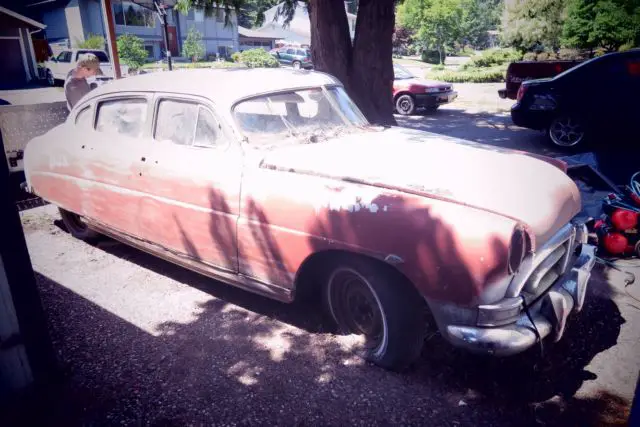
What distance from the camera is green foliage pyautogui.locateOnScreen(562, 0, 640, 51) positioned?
74.9 feet

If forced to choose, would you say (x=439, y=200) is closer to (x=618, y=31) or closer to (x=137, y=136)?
(x=137, y=136)

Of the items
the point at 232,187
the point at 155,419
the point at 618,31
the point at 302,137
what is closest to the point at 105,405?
the point at 155,419

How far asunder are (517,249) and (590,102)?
7323 millimetres

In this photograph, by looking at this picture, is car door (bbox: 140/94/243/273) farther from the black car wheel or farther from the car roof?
the black car wheel

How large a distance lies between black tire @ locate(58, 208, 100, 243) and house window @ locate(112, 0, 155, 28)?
4130cm

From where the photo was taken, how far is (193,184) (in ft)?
11.4

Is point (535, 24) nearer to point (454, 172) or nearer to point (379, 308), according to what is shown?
point (454, 172)

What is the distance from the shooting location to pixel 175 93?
374 centimetres

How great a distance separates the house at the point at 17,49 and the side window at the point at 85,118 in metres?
31.7

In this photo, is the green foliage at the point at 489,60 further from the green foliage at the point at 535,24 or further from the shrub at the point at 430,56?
the shrub at the point at 430,56

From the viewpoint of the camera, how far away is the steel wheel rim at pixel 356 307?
2.96 metres

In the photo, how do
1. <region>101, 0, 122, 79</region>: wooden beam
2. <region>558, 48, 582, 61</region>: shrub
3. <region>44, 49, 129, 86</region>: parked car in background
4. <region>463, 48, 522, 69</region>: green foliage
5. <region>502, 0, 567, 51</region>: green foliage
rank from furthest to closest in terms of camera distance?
<region>502, 0, 567, 51</region>: green foliage, <region>463, 48, 522, 69</region>: green foliage, <region>44, 49, 129, 86</region>: parked car in background, <region>558, 48, 582, 61</region>: shrub, <region>101, 0, 122, 79</region>: wooden beam

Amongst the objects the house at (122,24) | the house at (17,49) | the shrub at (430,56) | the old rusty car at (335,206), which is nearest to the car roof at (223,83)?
the old rusty car at (335,206)

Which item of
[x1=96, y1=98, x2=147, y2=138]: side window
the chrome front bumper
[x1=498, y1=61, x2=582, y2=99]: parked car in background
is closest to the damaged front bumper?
the chrome front bumper
